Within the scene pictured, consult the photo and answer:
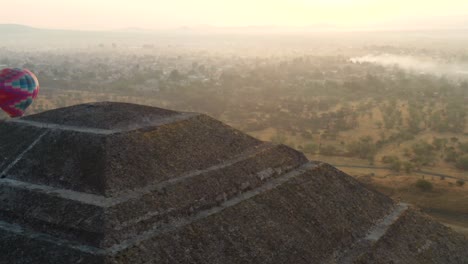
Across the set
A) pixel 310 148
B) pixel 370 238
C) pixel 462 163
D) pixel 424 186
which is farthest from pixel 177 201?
pixel 462 163

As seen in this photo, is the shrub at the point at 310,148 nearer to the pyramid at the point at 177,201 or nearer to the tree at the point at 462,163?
the tree at the point at 462,163

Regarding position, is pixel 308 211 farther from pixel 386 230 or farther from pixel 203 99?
pixel 203 99

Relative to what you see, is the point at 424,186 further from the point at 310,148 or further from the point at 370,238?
the point at 370,238

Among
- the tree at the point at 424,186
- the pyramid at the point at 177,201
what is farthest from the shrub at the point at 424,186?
the pyramid at the point at 177,201

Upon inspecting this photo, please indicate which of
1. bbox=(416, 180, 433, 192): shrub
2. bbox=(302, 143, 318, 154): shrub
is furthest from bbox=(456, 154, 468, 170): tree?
bbox=(302, 143, 318, 154): shrub

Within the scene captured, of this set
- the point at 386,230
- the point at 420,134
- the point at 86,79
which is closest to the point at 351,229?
the point at 386,230
